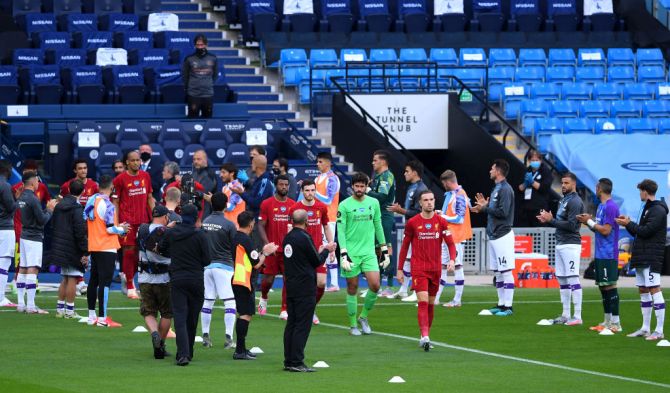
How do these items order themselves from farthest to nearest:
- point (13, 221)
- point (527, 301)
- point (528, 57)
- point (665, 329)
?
point (528, 57), point (527, 301), point (13, 221), point (665, 329)

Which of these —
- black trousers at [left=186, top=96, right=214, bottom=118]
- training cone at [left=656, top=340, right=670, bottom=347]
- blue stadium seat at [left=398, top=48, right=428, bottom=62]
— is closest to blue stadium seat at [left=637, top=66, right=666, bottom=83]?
blue stadium seat at [left=398, top=48, right=428, bottom=62]

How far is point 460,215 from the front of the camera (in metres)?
23.2

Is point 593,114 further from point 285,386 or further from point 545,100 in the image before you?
point 285,386

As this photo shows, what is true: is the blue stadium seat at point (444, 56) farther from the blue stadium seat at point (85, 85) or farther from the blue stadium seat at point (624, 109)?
the blue stadium seat at point (85, 85)

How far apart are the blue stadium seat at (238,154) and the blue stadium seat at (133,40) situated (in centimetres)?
522

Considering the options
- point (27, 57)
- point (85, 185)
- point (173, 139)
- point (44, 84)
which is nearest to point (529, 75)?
point (173, 139)

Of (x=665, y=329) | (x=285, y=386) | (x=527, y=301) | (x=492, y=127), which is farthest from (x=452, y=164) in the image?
(x=285, y=386)

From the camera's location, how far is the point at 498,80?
3647 cm

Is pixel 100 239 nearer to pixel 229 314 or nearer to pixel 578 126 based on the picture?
pixel 229 314

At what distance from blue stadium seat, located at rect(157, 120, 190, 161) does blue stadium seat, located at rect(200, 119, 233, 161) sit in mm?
397

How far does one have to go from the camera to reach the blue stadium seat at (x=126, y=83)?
3247cm

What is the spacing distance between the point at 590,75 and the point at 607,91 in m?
0.93

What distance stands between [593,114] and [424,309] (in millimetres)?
19294

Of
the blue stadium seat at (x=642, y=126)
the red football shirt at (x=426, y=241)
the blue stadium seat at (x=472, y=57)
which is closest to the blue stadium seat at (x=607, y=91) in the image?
the blue stadium seat at (x=642, y=126)
